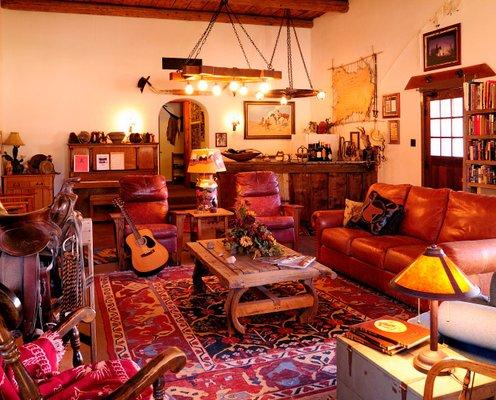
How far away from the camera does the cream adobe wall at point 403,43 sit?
669 cm

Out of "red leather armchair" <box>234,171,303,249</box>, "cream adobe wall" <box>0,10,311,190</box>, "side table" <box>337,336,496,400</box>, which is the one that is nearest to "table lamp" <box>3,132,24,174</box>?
"cream adobe wall" <box>0,10,311,190</box>

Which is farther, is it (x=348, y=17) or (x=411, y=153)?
(x=348, y=17)

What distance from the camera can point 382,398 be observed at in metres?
2.43

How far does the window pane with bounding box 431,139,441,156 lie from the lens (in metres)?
7.53

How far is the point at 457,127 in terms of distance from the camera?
7.14m

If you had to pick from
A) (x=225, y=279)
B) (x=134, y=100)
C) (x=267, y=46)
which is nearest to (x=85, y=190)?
(x=134, y=100)

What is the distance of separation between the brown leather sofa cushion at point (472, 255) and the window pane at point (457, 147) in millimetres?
3334

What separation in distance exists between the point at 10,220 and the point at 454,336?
229 centimetres

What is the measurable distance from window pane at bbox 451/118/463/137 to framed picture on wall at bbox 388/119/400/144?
4.05 feet

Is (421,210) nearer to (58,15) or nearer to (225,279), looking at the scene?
(225,279)

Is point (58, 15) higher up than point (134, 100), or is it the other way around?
point (58, 15)

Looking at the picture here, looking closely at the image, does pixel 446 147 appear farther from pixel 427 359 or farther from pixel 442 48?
pixel 427 359

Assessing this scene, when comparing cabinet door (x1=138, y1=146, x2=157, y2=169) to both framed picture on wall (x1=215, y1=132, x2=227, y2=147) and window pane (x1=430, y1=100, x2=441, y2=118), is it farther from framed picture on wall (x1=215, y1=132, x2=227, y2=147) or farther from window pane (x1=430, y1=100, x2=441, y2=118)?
window pane (x1=430, y1=100, x2=441, y2=118)

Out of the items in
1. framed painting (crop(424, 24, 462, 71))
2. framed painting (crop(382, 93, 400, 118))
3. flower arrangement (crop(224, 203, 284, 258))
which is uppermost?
framed painting (crop(424, 24, 462, 71))
